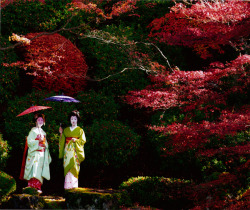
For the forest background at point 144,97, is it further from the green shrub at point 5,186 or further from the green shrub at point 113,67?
the green shrub at point 5,186

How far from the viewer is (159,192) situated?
22.9ft

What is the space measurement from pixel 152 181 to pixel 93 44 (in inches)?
249

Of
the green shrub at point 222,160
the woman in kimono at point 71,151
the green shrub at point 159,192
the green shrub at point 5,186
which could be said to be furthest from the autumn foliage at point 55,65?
the green shrub at point 222,160

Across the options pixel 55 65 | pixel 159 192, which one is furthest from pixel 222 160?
pixel 55 65

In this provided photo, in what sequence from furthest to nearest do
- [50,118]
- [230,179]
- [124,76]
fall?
[124,76] < [50,118] < [230,179]

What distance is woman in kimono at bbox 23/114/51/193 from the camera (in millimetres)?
6926

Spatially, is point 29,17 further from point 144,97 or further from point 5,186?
point 5,186

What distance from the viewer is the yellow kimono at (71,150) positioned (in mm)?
6863

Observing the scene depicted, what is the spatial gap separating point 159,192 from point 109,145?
185 cm

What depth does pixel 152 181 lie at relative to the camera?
284 inches

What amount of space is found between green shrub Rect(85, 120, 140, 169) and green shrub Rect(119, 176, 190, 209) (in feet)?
3.60

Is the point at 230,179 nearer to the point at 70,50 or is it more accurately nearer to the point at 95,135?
the point at 95,135

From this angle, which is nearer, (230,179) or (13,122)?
(230,179)

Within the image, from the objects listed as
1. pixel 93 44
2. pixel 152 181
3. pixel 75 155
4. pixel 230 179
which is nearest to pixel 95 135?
pixel 75 155
